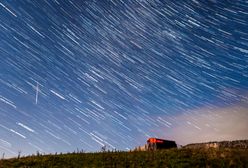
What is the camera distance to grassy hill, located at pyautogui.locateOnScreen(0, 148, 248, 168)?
31984mm

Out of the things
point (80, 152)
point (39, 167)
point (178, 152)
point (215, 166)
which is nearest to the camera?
point (215, 166)

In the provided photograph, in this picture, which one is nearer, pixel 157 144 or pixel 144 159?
pixel 144 159

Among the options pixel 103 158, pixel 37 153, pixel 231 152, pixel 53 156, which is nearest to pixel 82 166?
pixel 103 158

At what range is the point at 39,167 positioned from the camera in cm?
3316

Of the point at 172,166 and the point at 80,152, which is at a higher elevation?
the point at 80,152

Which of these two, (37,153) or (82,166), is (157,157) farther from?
(37,153)

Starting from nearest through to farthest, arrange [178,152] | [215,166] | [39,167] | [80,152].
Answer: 1. [215,166]
2. [39,167]
3. [178,152]
4. [80,152]

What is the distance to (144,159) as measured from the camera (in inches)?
1319

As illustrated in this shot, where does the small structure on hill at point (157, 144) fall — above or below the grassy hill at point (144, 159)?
above

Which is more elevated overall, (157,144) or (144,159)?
(157,144)

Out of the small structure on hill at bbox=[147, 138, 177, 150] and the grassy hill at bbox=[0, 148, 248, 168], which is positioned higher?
the small structure on hill at bbox=[147, 138, 177, 150]

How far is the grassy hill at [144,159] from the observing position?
105ft

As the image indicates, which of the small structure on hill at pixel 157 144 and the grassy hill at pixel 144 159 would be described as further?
the small structure on hill at pixel 157 144

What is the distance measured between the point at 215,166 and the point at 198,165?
1344 mm
